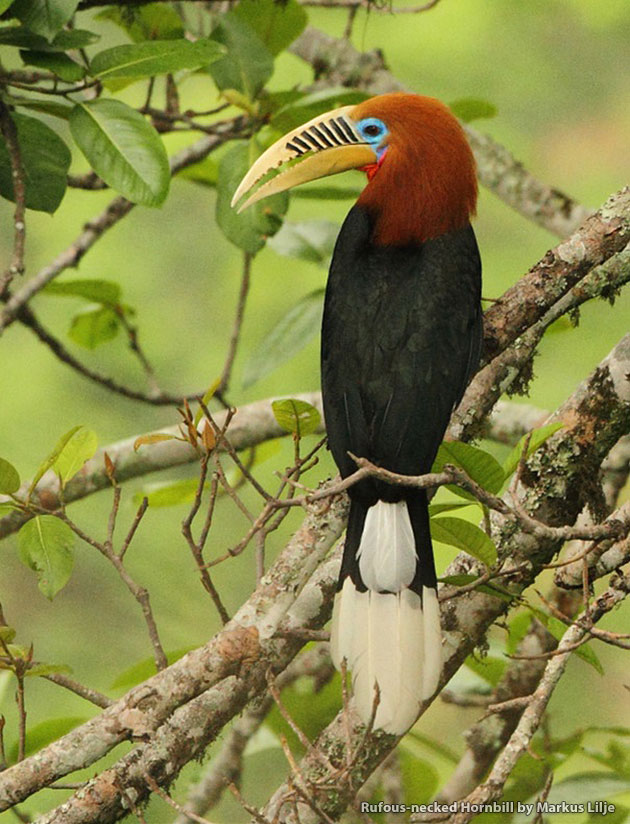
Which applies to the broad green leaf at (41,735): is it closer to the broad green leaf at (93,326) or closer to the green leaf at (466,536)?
the green leaf at (466,536)

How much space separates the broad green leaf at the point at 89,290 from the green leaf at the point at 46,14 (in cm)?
72

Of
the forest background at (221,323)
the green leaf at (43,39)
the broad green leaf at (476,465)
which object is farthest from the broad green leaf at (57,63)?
the forest background at (221,323)

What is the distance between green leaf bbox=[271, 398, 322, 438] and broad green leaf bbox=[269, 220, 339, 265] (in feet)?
2.85

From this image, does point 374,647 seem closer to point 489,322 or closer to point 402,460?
point 402,460

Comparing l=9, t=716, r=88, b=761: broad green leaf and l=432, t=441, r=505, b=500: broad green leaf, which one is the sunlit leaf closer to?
l=9, t=716, r=88, b=761: broad green leaf

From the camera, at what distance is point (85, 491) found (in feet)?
8.04

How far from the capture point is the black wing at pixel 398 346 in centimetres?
184

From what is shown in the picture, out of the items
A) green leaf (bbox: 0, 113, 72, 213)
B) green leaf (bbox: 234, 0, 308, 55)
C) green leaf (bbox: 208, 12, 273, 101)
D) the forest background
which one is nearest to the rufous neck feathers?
green leaf (bbox: 208, 12, 273, 101)

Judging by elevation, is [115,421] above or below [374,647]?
above

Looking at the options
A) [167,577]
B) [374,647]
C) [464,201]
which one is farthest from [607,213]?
[167,577]

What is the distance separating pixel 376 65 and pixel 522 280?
3.73 feet

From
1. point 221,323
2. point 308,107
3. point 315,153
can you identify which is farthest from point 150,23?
point 221,323

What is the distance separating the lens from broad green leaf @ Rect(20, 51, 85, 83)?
1849mm

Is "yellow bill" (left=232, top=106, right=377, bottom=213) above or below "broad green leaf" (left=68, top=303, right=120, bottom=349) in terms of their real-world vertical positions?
above
